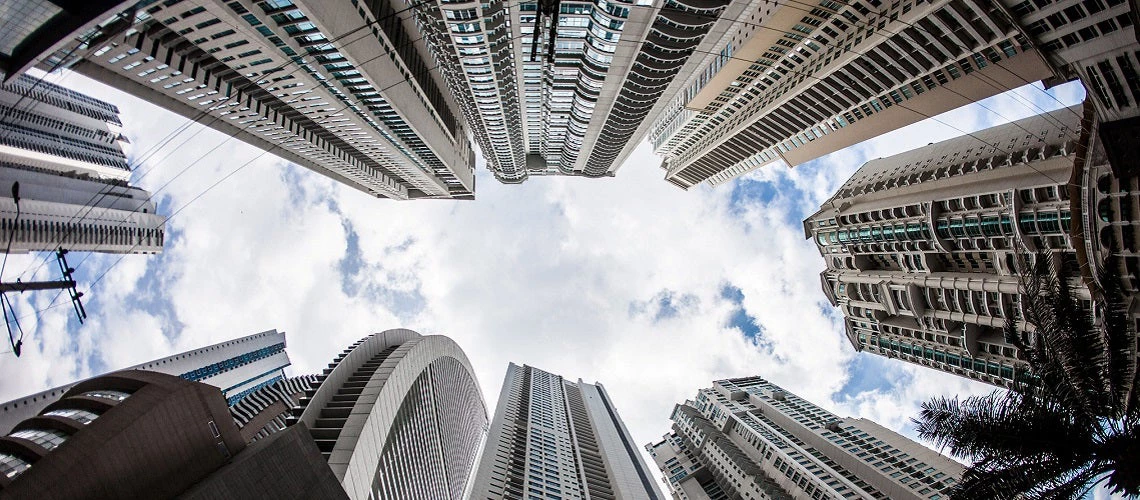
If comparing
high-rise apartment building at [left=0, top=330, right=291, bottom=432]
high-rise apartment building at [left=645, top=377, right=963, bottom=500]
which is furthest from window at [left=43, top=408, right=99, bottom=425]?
high-rise apartment building at [left=645, top=377, right=963, bottom=500]

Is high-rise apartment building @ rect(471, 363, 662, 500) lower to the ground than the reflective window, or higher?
lower

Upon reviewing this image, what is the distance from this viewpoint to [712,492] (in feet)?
341

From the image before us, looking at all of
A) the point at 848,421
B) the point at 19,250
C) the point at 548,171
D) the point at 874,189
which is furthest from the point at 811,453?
the point at 19,250

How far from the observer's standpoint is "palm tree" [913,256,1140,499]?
1258cm

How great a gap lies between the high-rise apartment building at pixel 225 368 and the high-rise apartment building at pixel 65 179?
28497mm

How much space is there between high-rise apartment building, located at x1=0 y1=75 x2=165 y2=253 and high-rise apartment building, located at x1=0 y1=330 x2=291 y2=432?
28.5m

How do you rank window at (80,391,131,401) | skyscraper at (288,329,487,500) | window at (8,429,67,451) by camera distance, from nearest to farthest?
window at (8,429,67,451)
window at (80,391,131,401)
skyscraper at (288,329,487,500)

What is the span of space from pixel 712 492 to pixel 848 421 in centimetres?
3290

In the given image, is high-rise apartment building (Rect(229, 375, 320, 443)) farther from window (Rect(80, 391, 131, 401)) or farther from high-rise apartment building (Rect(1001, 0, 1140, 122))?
high-rise apartment building (Rect(1001, 0, 1140, 122))

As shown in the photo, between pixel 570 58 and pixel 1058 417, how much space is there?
62.5 m

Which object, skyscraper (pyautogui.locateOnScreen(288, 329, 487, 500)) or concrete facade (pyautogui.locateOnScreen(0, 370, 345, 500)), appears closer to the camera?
concrete facade (pyautogui.locateOnScreen(0, 370, 345, 500))

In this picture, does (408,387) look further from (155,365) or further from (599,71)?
(155,365)

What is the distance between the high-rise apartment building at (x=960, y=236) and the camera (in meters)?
44.4

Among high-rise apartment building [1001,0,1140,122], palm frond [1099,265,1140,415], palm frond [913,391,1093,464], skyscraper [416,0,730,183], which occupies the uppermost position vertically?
skyscraper [416,0,730,183]
